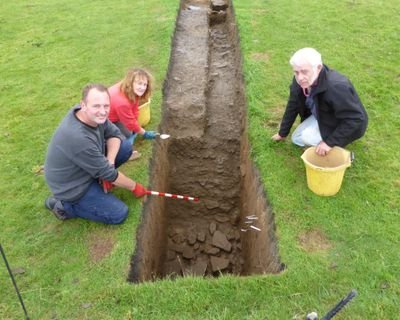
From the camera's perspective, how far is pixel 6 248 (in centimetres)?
511

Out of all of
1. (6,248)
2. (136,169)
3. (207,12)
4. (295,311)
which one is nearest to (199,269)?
(136,169)

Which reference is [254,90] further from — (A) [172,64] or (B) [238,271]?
(B) [238,271]

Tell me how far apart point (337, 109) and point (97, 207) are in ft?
10.9

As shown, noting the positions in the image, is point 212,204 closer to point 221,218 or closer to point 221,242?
point 221,218

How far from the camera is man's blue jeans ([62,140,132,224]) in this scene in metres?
5.08

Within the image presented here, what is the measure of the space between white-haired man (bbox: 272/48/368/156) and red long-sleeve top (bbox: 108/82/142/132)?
7.84 ft

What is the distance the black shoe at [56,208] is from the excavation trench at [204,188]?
3.41 ft

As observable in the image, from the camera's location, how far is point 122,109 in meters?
5.92

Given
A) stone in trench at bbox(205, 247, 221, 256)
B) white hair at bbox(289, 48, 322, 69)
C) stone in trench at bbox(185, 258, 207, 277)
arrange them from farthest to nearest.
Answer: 1. stone in trench at bbox(205, 247, 221, 256)
2. stone in trench at bbox(185, 258, 207, 277)
3. white hair at bbox(289, 48, 322, 69)

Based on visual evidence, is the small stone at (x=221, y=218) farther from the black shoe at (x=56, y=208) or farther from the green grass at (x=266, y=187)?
the black shoe at (x=56, y=208)

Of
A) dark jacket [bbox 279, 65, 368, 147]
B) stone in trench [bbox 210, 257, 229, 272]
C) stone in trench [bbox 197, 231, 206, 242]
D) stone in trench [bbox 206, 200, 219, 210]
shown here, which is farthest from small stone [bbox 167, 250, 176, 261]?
dark jacket [bbox 279, 65, 368, 147]

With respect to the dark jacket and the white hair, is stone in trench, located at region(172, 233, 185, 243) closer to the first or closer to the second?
the dark jacket

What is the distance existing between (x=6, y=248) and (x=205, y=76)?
610 centimetres

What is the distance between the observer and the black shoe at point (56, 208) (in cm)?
530
